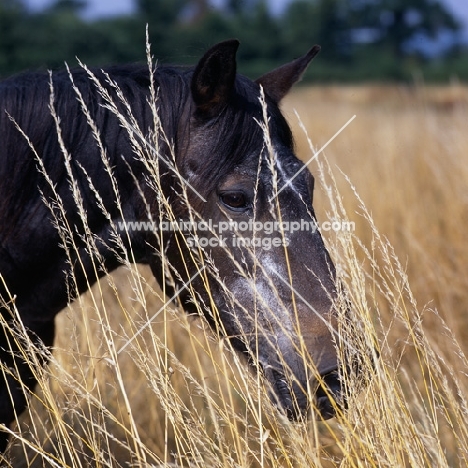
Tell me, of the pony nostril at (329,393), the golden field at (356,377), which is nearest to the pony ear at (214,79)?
the golden field at (356,377)

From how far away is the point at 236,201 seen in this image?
228 cm

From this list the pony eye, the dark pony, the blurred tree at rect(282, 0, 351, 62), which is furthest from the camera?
the blurred tree at rect(282, 0, 351, 62)

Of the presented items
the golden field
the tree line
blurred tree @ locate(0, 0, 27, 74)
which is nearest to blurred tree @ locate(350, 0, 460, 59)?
the tree line

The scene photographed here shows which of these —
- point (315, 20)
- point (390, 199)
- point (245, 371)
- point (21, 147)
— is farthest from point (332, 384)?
point (315, 20)

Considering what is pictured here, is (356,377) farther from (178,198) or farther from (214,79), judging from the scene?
(214,79)

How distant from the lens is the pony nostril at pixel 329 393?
204 cm

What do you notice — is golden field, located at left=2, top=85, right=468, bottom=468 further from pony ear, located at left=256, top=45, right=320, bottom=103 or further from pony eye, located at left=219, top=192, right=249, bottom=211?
pony ear, located at left=256, top=45, right=320, bottom=103

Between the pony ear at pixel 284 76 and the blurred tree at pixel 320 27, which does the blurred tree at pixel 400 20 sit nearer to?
the blurred tree at pixel 320 27

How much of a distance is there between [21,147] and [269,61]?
23837 mm

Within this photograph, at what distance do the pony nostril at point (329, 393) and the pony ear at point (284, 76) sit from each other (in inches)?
53.4

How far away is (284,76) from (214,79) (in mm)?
595

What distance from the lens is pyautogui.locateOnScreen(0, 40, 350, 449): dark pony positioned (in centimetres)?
216

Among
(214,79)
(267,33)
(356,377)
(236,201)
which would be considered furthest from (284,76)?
(267,33)

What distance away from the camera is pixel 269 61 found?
25.1m
